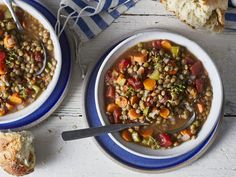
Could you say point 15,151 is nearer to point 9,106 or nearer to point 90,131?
point 9,106

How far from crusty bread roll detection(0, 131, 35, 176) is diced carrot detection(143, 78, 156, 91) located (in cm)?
58

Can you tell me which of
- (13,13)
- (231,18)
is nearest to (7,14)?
(13,13)

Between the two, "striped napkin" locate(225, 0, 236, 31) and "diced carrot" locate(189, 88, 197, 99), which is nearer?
"diced carrot" locate(189, 88, 197, 99)

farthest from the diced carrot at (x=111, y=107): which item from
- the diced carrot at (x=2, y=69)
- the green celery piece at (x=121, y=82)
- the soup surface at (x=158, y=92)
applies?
the diced carrot at (x=2, y=69)

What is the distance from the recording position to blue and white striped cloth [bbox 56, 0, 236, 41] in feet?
8.10

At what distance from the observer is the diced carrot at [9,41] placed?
7.75 ft

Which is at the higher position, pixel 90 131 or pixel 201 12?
Result: pixel 201 12

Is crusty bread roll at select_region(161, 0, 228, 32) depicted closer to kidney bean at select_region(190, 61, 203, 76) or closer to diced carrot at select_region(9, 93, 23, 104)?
kidney bean at select_region(190, 61, 203, 76)

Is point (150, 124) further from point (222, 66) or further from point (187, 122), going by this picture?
point (222, 66)

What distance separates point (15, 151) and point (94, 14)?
719 mm

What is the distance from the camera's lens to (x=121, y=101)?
2.37 meters

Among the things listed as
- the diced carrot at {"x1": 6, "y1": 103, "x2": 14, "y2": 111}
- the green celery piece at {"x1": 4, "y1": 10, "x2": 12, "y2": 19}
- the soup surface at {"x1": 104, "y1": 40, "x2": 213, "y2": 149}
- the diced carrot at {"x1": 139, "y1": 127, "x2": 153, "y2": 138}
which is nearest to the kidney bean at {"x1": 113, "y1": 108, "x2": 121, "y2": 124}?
the soup surface at {"x1": 104, "y1": 40, "x2": 213, "y2": 149}

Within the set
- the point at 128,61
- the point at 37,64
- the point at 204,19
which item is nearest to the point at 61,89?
the point at 37,64

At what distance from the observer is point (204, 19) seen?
2342 mm
